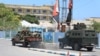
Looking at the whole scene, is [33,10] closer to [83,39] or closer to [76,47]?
[76,47]

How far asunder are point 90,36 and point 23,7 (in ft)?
493

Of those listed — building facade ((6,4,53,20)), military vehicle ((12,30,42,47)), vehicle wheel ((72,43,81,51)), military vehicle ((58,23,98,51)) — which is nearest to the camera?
military vehicle ((58,23,98,51))

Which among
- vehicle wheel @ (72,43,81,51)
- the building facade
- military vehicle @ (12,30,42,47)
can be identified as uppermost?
the building facade

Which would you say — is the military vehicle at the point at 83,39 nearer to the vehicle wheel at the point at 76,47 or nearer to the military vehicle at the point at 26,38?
the vehicle wheel at the point at 76,47

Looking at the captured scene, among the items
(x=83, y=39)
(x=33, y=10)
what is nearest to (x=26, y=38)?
(x=83, y=39)

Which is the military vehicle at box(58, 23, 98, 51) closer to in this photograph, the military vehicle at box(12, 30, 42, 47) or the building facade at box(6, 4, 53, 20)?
the military vehicle at box(12, 30, 42, 47)

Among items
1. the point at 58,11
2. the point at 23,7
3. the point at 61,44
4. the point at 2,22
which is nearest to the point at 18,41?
the point at 61,44

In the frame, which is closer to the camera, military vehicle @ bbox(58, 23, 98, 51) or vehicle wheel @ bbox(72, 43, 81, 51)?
military vehicle @ bbox(58, 23, 98, 51)

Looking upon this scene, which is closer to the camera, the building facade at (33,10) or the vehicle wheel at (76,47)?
the vehicle wheel at (76,47)

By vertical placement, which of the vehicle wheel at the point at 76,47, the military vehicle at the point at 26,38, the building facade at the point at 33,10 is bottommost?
the vehicle wheel at the point at 76,47

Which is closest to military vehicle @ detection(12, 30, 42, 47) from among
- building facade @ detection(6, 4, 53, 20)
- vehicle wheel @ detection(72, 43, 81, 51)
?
vehicle wheel @ detection(72, 43, 81, 51)

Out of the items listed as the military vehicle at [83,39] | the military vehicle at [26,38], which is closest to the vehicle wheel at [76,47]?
the military vehicle at [83,39]

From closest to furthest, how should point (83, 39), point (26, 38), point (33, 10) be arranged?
point (83, 39) → point (26, 38) → point (33, 10)

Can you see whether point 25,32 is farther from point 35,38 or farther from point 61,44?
point 61,44
